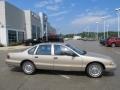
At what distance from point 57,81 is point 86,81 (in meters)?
1.15

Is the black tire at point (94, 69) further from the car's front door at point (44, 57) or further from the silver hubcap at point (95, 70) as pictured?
the car's front door at point (44, 57)

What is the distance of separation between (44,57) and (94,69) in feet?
7.45

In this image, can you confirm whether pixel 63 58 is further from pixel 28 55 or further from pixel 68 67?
pixel 28 55

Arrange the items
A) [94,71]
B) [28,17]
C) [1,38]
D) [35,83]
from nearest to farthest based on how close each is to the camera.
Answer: [35,83]
[94,71]
[1,38]
[28,17]

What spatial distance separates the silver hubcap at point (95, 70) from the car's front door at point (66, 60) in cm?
48

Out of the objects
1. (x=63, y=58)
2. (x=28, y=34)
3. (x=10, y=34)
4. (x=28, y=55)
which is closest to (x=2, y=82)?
(x=28, y=55)

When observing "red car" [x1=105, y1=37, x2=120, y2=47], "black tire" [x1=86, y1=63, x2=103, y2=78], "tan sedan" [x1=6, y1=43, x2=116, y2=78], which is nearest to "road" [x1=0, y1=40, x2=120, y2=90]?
"black tire" [x1=86, y1=63, x2=103, y2=78]

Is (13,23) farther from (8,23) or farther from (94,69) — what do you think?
(94,69)

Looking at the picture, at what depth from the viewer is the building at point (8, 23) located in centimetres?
4523

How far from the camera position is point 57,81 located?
919 cm

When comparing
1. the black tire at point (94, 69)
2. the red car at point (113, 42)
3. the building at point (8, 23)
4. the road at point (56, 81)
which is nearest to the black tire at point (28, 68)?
the road at point (56, 81)

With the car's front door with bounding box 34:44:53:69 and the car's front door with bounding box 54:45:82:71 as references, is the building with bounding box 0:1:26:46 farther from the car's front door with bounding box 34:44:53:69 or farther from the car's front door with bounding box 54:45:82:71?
the car's front door with bounding box 54:45:82:71

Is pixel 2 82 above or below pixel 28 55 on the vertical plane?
below

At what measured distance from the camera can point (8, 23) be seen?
47.7 metres
